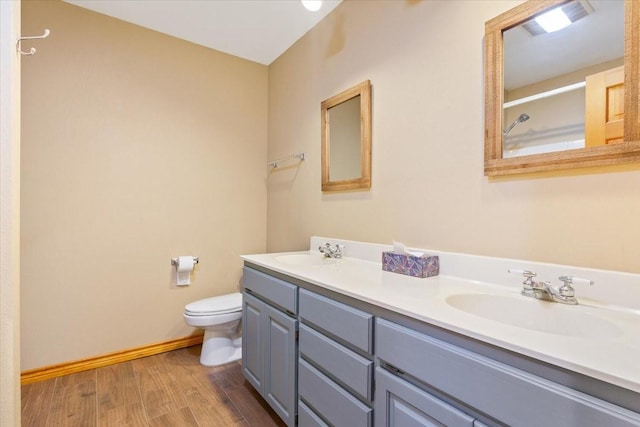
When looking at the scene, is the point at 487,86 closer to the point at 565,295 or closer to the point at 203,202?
the point at 565,295

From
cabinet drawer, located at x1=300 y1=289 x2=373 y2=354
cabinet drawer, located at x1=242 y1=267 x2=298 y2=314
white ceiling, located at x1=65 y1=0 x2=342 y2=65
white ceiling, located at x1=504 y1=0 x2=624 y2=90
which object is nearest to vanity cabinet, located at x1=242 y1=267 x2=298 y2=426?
cabinet drawer, located at x1=242 y1=267 x2=298 y2=314

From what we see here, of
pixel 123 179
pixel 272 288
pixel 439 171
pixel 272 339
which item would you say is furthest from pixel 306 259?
pixel 123 179

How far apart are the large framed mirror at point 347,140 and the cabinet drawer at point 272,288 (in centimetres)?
76

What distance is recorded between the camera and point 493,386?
2.27 feet

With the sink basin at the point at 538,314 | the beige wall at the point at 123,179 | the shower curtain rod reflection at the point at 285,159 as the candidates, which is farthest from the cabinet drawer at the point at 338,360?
the beige wall at the point at 123,179

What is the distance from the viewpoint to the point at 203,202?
258cm

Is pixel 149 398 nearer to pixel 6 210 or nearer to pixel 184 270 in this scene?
pixel 184 270

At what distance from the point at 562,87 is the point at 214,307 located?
89.3 inches

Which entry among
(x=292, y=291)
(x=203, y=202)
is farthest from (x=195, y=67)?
(x=292, y=291)

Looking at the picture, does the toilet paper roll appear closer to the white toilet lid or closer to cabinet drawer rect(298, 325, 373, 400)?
the white toilet lid

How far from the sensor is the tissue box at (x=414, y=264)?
52.6 inches

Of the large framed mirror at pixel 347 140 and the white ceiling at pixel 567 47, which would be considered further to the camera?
the large framed mirror at pixel 347 140

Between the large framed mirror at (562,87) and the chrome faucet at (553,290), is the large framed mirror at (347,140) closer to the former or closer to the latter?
the large framed mirror at (562,87)

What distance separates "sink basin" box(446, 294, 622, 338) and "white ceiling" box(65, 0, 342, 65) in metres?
2.00
